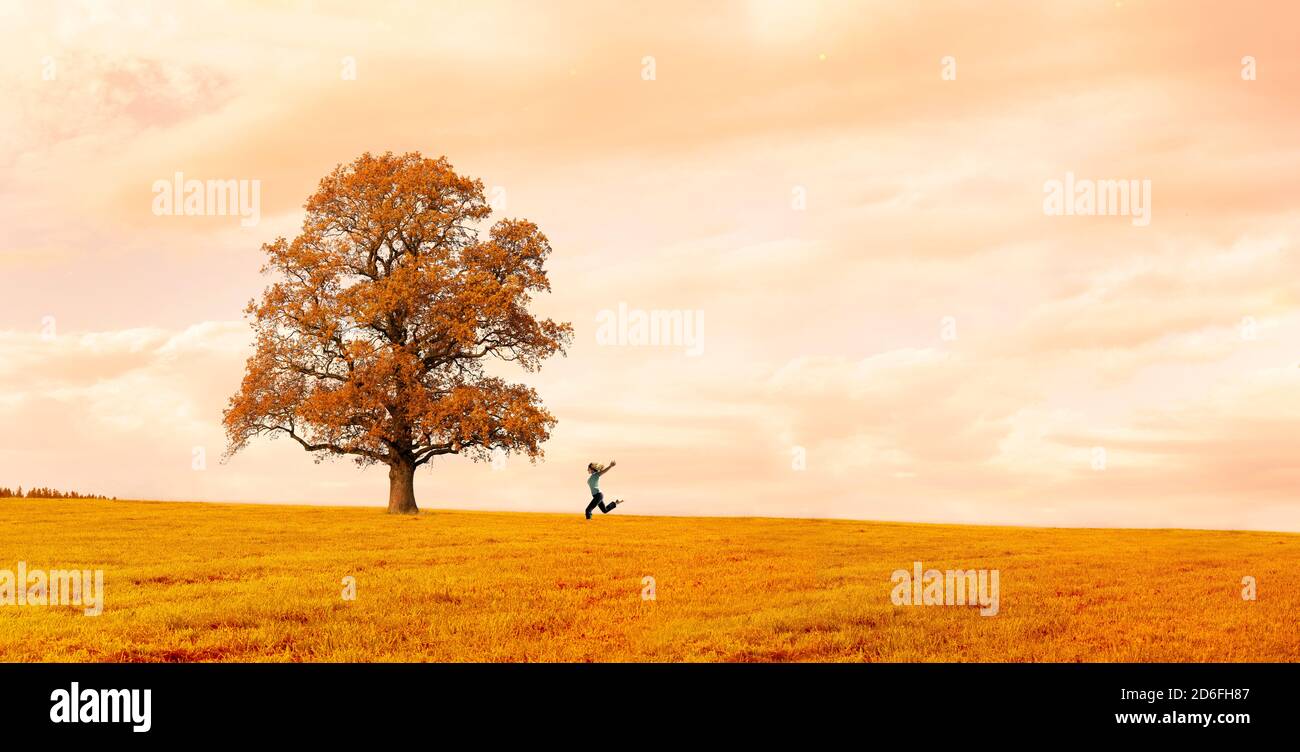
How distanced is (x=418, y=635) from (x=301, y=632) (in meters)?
1.96

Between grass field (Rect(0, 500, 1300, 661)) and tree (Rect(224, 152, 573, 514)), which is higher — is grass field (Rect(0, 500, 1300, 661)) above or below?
below

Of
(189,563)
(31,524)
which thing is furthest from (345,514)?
(189,563)

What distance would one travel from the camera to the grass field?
49.3ft

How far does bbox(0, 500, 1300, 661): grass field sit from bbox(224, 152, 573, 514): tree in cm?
1036

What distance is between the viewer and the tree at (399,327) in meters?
46.3

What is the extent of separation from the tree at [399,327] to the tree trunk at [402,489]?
2.5 inches

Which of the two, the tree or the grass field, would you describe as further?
the tree
